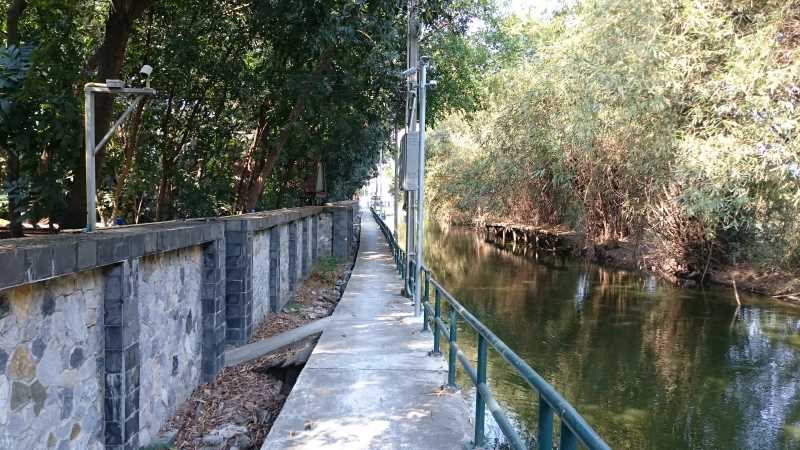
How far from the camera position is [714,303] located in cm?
1841

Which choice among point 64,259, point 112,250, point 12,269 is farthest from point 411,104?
point 12,269

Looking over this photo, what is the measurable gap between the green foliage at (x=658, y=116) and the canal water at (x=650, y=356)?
2.51 m

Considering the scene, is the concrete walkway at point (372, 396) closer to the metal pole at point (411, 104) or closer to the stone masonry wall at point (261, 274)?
the stone masonry wall at point (261, 274)

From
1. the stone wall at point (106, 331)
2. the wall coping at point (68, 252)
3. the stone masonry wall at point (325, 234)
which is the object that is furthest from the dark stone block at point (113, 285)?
the stone masonry wall at point (325, 234)

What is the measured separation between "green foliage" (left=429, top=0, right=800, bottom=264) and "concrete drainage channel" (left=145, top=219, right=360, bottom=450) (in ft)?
28.9

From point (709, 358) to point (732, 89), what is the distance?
16.7 feet

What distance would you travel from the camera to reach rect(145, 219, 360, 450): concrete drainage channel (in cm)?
639

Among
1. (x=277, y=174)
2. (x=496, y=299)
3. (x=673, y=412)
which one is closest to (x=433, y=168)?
(x=277, y=174)

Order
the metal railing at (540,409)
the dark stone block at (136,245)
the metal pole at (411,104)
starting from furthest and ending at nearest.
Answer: the metal pole at (411,104), the dark stone block at (136,245), the metal railing at (540,409)

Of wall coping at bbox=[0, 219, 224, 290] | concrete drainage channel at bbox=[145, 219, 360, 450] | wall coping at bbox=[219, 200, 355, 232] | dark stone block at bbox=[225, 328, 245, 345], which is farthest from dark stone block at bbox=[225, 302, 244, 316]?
wall coping at bbox=[0, 219, 224, 290]

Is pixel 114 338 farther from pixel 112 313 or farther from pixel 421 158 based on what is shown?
pixel 421 158

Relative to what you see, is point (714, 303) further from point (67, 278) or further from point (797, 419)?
point (67, 278)

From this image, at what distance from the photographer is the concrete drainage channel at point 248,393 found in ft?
21.0

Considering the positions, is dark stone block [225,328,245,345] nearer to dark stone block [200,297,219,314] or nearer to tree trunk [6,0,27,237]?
dark stone block [200,297,219,314]
